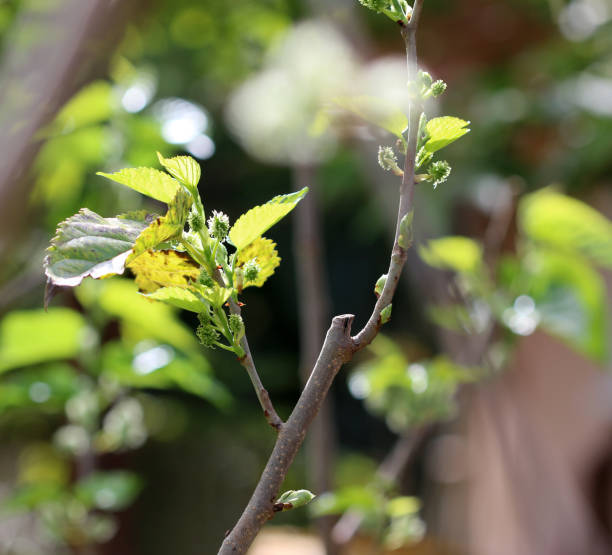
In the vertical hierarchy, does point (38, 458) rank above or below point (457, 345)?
below

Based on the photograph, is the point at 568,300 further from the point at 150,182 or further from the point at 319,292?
the point at 150,182

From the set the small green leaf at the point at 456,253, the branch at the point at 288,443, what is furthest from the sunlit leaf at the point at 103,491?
the branch at the point at 288,443

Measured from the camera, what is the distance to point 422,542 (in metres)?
0.79

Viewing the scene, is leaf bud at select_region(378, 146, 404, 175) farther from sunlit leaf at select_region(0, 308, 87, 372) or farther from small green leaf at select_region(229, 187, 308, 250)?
sunlit leaf at select_region(0, 308, 87, 372)

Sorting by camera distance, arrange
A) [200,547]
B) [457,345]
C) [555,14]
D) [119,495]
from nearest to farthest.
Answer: [119,495] → [457,345] → [555,14] → [200,547]

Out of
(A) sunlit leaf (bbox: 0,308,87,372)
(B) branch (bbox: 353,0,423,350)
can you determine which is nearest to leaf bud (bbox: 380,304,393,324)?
(B) branch (bbox: 353,0,423,350)

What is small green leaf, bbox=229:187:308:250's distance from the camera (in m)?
0.21

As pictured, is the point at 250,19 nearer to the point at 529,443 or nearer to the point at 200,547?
the point at 529,443

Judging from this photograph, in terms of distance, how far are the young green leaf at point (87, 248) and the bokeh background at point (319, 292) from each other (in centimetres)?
1

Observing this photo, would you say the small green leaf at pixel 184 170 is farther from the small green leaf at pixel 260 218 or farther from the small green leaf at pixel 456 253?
the small green leaf at pixel 456 253

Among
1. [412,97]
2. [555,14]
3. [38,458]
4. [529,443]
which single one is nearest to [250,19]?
[555,14]

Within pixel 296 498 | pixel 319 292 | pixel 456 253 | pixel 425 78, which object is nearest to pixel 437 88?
pixel 425 78

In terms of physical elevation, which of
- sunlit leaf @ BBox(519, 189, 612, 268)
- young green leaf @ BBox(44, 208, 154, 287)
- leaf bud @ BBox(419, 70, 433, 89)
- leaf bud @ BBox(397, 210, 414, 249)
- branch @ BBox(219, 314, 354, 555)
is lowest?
sunlit leaf @ BBox(519, 189, 612, 268)

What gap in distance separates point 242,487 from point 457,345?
90cm
